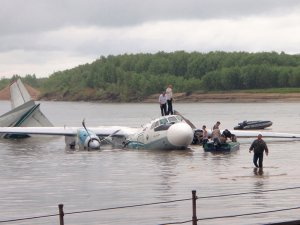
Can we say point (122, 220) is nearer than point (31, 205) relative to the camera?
Yes

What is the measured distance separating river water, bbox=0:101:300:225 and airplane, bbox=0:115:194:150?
0.68 metres

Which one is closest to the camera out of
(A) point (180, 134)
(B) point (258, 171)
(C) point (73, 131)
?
(B) point (258, 171)

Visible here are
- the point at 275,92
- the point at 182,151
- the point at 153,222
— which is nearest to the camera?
the point at 153,222

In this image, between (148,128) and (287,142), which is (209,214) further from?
(287,142)

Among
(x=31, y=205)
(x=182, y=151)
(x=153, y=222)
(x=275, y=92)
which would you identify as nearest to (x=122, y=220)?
(x=153, y=222)

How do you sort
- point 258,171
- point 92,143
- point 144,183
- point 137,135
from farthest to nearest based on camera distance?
point 92,143, point 137,135, point 258,171, point 144,183

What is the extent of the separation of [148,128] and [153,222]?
24705mm

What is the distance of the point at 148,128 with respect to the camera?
4325 cm

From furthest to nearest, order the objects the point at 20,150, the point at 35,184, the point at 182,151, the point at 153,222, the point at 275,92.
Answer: the point at 275,92 → the point at 20,150 → the point at 182,151 → the point at 35,184 → the point at 153,222

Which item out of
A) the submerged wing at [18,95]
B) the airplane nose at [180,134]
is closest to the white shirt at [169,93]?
the airplane nose at [180,134]

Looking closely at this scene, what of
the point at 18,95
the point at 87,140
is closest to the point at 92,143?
the point at 87,140

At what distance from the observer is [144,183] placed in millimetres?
27875

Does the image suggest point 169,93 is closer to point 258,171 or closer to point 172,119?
point 172,119

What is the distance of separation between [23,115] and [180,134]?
27.3m
